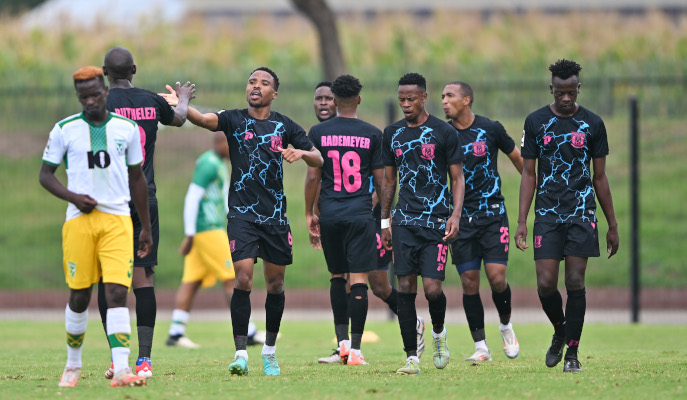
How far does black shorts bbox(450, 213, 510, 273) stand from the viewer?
9852 mm

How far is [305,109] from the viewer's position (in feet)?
65.7

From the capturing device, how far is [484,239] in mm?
9867

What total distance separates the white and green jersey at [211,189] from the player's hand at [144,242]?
4636 millimetres

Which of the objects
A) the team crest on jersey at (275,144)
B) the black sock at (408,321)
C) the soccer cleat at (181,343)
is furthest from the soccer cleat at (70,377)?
the soccer cleat at (181,343)

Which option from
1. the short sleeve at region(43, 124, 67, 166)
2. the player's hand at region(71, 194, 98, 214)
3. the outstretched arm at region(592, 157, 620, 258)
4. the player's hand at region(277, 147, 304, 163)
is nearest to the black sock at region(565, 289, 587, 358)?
the outstretched arm at region(592, 157, 620, 258)

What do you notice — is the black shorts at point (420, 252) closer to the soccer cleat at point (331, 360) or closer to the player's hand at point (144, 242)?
the soccer cleat at point (331, 360)

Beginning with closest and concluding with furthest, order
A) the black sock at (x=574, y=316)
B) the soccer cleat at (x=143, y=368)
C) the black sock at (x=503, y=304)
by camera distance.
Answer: the soccer cleat at (x=143, y=368) < the black sock at (x=574, y=316) < the black sock at (x=503, y=304)

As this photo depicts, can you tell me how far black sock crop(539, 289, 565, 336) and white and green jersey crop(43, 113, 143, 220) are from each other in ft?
12.0

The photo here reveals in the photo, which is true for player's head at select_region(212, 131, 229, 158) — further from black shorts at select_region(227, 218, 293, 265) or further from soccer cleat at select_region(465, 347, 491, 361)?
soccer cleat at select_region(465, 347, 491, 361)

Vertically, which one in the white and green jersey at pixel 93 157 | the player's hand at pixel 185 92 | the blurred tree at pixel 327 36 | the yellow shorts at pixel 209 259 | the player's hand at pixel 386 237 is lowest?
the yellow shorts at pixel 209 259

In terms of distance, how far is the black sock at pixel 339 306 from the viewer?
392 inches

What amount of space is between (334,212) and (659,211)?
9825mm

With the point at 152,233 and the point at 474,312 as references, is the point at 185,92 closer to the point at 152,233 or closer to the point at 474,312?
the point at 152,233

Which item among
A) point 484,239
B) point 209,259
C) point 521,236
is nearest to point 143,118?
point 521,236
